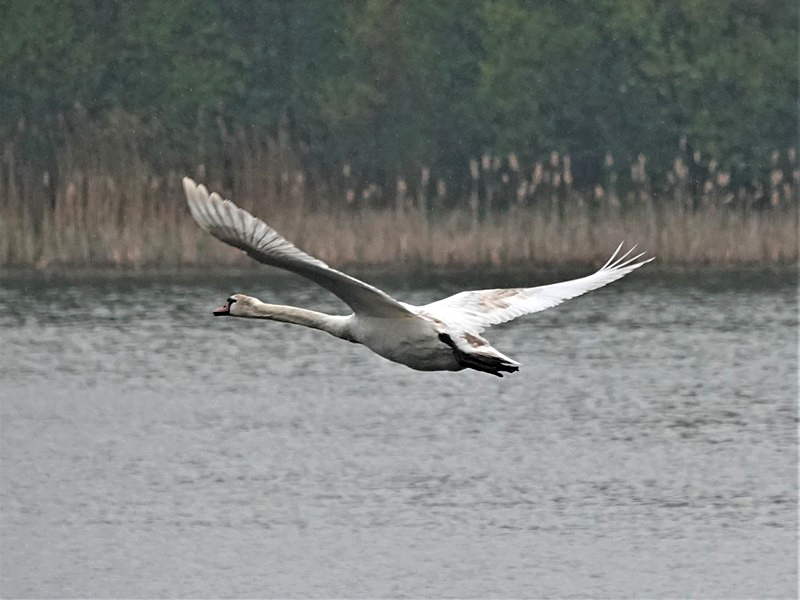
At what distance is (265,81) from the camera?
124 feet

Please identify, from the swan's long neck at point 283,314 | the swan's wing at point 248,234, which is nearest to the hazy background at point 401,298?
the swan's long neck at point 283,314

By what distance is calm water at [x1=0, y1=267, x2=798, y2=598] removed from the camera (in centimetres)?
1588

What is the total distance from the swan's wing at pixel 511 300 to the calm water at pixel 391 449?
14.3ft

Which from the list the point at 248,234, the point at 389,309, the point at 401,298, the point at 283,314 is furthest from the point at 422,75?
the point at 248,234

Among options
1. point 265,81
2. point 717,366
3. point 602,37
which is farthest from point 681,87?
point 717,366

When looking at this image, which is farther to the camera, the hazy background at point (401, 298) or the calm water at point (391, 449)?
the hazy background at point (401, 298)

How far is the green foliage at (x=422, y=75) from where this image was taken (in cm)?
3556

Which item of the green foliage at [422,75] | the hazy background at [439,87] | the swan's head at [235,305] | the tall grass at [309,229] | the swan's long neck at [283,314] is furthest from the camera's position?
the green foliage at [422,75]

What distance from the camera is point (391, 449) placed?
781 inches

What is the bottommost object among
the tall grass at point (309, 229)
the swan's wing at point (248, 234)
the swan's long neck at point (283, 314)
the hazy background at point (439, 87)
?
the swan's long neck at point (283, 314)

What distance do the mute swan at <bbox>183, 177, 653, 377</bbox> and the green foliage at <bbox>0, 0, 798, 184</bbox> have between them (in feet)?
77.3

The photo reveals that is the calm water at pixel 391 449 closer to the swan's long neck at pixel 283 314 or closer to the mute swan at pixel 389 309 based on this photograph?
the mute swan at pixel 389 309

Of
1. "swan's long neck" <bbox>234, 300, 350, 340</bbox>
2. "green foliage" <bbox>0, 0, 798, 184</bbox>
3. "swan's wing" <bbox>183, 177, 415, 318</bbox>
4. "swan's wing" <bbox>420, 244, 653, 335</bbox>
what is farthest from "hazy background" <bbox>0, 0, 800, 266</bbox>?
"swan's wing" <bbox>183, 177, 415, 318</bbox>

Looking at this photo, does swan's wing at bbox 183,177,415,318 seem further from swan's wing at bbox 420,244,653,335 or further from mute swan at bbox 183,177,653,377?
swan's wing at bbox 420,244,653,335
